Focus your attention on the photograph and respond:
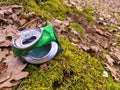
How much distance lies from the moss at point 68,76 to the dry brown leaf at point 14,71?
0.05 m

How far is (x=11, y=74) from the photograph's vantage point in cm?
265

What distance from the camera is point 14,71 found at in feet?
8.80

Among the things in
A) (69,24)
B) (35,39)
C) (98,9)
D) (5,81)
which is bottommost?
(98,9)

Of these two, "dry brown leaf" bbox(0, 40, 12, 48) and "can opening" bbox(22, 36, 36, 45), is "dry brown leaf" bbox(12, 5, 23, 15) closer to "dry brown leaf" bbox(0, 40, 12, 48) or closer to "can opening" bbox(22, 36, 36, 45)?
"dry brown leaf" bbox(0, 40, 12, 48)

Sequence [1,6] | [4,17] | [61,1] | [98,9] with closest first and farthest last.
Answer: [4,17] < [1,6] < [61,1] < [98,9]

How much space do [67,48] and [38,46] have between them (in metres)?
0.56

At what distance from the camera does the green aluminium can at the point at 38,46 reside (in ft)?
8.79

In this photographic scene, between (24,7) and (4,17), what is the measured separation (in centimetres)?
43

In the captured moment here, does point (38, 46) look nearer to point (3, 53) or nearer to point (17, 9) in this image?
point (3, 53)

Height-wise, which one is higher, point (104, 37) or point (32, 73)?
point (32, 73)

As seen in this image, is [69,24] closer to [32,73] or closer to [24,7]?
[24,7]

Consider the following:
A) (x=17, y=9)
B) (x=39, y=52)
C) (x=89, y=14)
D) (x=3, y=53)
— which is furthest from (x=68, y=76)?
(x=89, y=14)

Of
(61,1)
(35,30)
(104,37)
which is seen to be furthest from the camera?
(61,1)

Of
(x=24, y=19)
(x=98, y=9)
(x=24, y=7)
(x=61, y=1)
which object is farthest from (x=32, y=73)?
(x=98, y=9)
